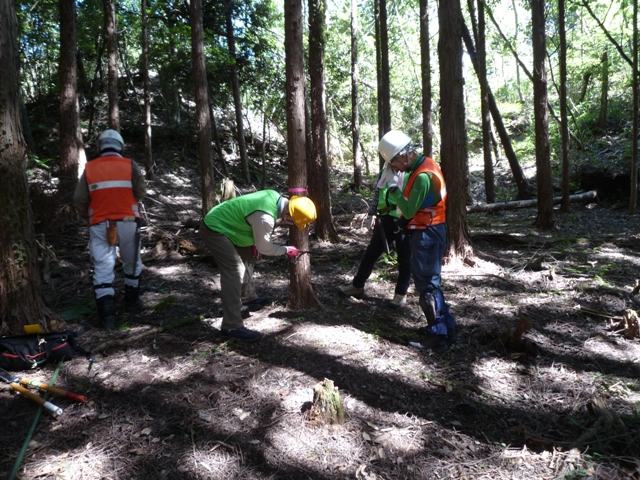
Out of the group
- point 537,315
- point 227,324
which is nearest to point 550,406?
point 537,315

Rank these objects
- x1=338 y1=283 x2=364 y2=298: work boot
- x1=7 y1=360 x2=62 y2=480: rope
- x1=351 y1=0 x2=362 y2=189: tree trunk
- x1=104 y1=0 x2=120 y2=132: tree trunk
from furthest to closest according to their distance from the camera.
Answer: x1=351 y1=0 x2=362 y2=189: tree trunk < x1=104 y1=0 x2=120 y2=132: tree trunk < x1=338 y1=283 x2=364 y2=298: work boot < x1=7 y1=360 x2=62 y2=480: rope

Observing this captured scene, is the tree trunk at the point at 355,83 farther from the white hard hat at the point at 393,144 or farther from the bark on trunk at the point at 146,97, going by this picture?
the white hard hat at the point at 393,144

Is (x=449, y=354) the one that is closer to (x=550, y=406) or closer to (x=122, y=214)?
(x=550, y=406)

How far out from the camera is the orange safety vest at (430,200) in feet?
13.5

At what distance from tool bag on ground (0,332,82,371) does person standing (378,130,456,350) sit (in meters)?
3.34

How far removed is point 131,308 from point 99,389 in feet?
6.15

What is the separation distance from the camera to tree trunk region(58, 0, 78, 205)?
30.8ft

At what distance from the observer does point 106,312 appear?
455 centimetres

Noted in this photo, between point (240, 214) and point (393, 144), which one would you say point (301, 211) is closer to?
point (240, 214)

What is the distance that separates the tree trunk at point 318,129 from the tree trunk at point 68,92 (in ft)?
18.1

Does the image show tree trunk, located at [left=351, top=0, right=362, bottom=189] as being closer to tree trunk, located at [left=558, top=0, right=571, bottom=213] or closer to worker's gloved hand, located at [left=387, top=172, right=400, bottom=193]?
tree trunk, located at [left=558, top=0, right=571, bottom=213]

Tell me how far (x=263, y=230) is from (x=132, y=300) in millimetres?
2251

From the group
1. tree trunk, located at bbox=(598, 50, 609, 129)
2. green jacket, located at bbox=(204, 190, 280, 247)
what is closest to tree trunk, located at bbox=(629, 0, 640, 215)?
tree trunk, located at bbox=(598, 50, 609, 129)

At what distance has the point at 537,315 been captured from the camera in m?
5.18
